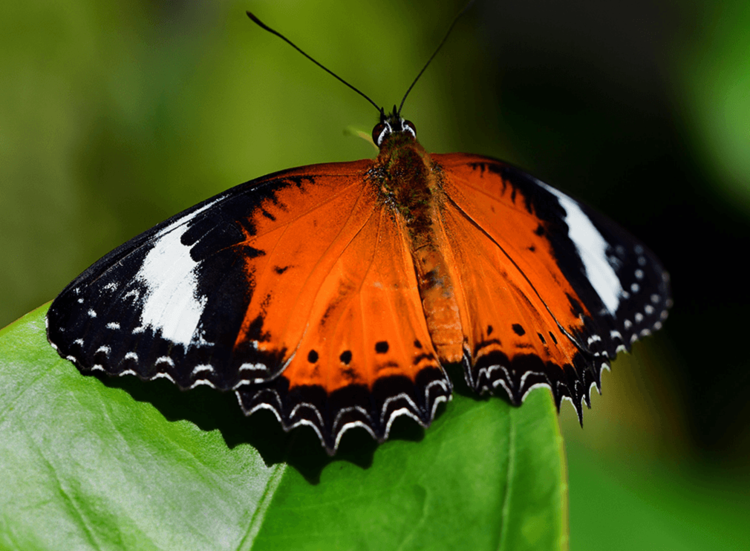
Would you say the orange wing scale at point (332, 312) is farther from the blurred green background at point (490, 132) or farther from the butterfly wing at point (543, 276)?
the blurred green background at point (490, 132)

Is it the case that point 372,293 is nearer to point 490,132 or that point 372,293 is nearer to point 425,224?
point 425,224

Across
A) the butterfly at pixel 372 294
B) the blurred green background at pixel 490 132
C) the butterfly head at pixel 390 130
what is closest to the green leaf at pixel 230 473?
the butterfly at pixel 372 294

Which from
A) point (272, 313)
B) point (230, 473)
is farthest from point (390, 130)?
point (230, 473)

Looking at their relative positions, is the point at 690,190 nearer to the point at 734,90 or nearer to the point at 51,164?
the point at 734,90

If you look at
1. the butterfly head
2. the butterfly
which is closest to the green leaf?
the butterfly

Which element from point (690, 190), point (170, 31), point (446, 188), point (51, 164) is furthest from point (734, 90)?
point (51, 164)

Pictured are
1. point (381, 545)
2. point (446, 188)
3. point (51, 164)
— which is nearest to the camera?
point (381, 545)

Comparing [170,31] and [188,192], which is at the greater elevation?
[170,31]
